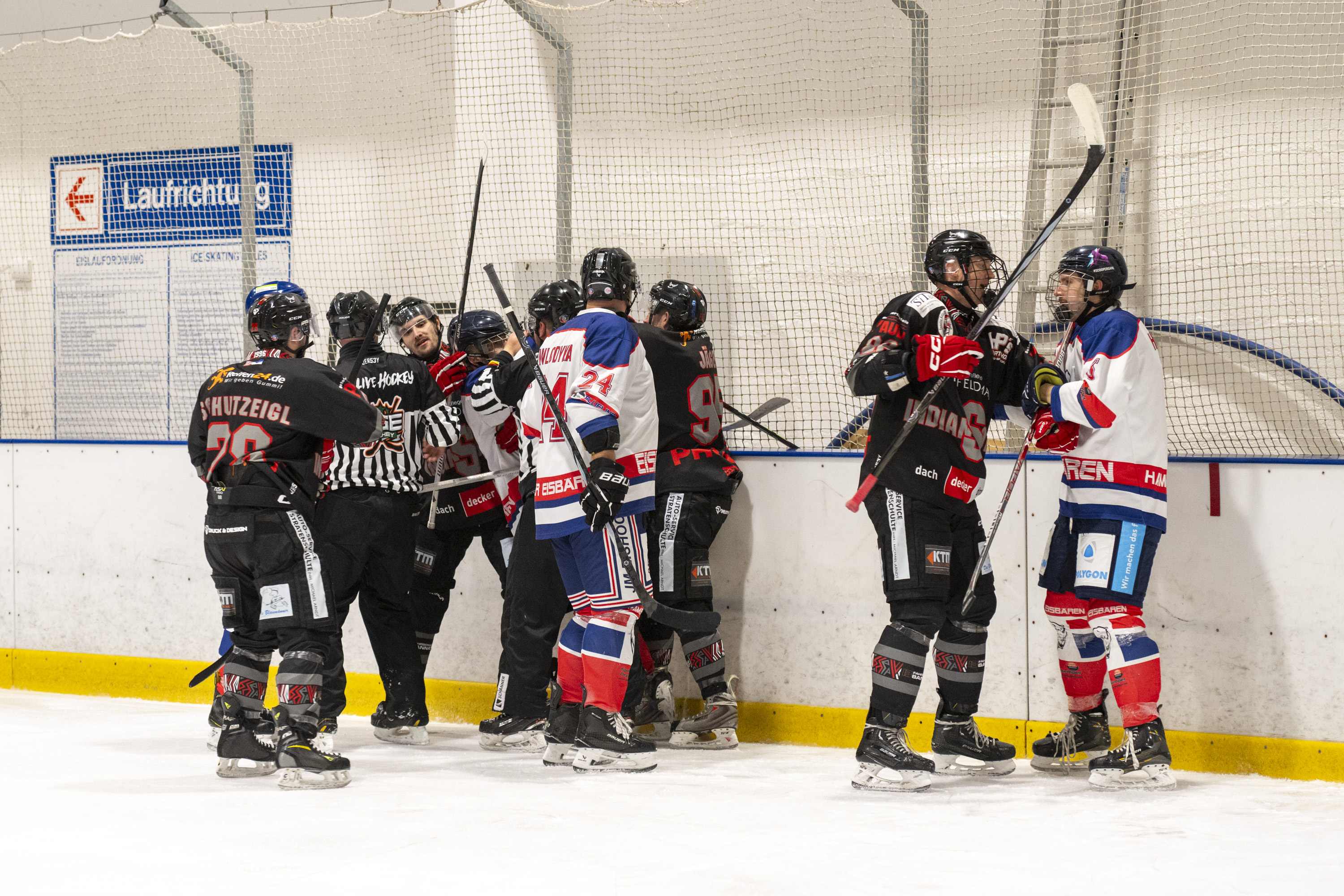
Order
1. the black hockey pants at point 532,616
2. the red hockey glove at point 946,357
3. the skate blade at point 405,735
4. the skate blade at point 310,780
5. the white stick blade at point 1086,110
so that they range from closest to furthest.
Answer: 1. the red hockey glove at point 946,357
2. the skate blade at point 310,780
3. the white stick blade at point 1086,110
4. the black hockey pants at point 532,616
5. the skate blade at point 405,735

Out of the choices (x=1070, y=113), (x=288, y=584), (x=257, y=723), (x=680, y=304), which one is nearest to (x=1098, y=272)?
(x=680, y=304)

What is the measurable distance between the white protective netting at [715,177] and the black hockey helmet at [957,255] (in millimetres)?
1021

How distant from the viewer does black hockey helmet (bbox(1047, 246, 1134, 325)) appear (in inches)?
138

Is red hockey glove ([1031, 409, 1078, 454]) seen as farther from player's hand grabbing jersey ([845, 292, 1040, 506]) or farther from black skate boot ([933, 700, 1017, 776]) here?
black skate boot ([933, 700, 1017, 776])

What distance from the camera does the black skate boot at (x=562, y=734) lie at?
12.6 ft

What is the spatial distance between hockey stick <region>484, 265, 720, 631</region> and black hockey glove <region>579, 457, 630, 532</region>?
0.04m

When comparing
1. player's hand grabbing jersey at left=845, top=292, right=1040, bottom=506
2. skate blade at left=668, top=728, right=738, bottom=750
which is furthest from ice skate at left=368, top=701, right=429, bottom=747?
player's hand grabbing jersey at left=845, top=292, right=1040, bottom=506

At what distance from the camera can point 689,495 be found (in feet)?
13.6

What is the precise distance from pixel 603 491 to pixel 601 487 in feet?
0.04

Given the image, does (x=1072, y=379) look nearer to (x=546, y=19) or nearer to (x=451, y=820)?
(x=451, y=820)

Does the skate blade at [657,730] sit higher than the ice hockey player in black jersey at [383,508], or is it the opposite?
the ice hockey player in black jersey at [383,508]

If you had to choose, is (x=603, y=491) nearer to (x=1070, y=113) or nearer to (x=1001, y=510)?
(x=1001, y=510)

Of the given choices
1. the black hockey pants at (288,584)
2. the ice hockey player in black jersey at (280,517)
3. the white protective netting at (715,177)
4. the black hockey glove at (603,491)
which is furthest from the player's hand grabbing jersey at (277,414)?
the white protective netting at (715,177)

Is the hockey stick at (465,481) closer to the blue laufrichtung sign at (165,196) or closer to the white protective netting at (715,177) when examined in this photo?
the white protective netting at (715,177)
